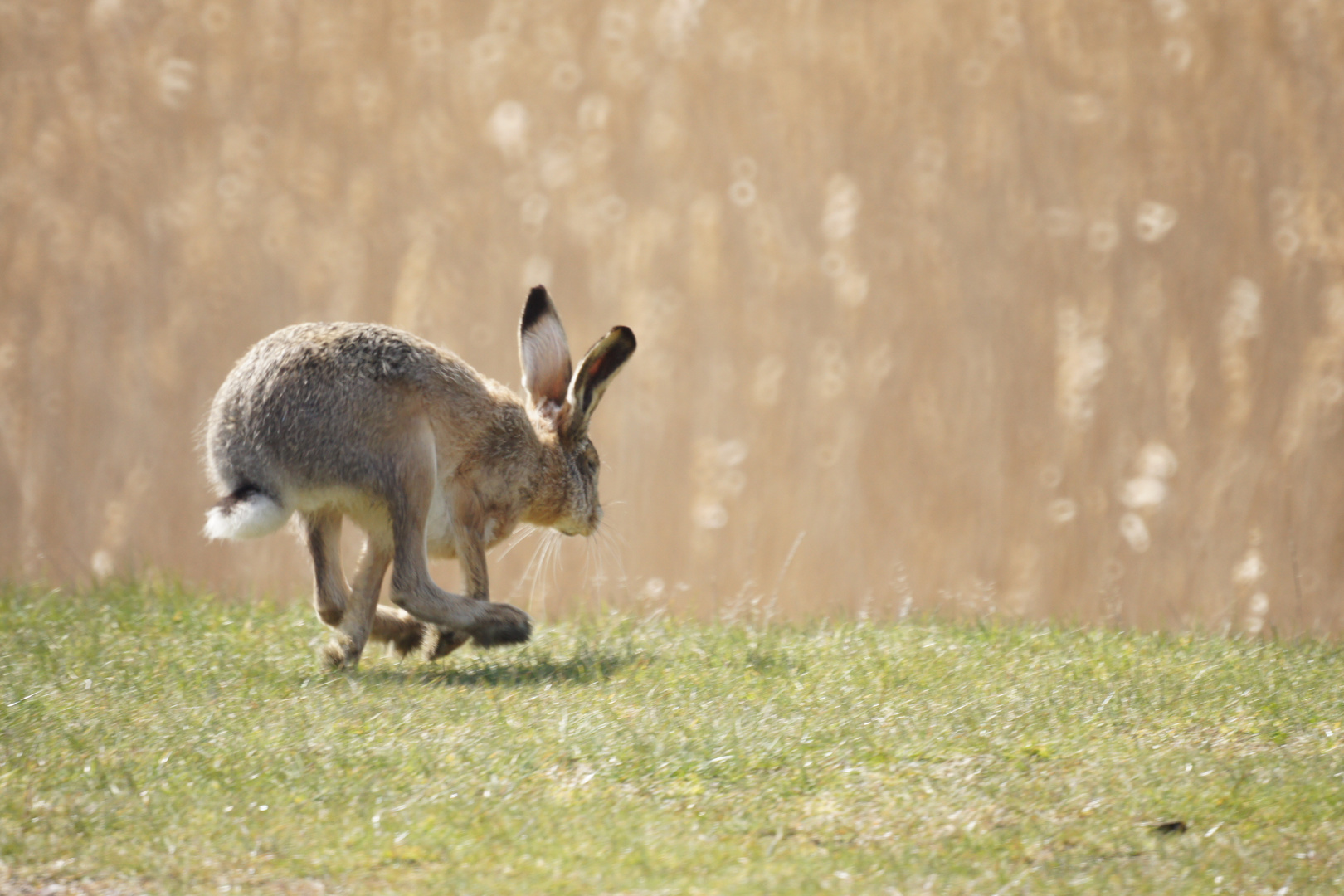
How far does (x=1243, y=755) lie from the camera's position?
408 cm

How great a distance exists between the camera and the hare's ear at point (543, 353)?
228 inches

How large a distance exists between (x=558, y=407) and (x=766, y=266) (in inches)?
109

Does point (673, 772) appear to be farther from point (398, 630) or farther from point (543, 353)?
point (543, 353)

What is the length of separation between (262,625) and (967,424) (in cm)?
400

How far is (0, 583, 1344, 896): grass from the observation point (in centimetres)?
329

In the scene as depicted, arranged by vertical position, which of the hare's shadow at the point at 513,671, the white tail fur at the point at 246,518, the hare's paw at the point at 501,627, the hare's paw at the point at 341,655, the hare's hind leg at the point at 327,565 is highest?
the white tail fur at the point at 246,518

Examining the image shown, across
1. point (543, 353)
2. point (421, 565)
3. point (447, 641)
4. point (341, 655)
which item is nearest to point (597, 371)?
point (543, 353)

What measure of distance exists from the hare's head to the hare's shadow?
0.63m

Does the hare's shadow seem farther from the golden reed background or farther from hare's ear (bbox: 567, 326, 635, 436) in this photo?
the golden reed background

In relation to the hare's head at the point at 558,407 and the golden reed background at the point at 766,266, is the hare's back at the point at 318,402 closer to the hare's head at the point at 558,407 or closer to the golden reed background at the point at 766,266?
the hare's head at the point at 558,407

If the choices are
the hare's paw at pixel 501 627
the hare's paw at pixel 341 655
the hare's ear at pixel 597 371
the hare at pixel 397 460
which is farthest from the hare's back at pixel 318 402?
the hare's paw at pixel 501 627

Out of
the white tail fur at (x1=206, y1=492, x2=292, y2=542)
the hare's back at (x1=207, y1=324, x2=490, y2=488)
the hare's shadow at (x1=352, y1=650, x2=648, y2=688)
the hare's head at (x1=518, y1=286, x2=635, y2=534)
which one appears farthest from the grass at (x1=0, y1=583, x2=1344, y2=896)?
the hare's back at (x1=207, y1=324, x2=490, y2=488)

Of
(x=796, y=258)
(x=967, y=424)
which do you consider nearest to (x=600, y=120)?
(x=796, y=258)

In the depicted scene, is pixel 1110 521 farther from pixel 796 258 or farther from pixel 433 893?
pixel 433 893
